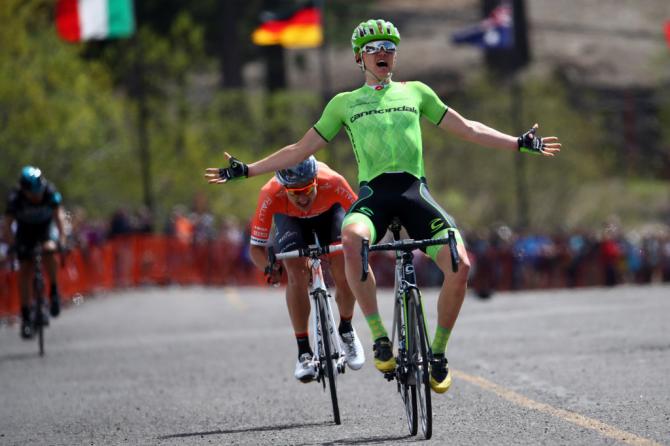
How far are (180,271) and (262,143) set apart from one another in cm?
2030

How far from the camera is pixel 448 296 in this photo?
8.77m

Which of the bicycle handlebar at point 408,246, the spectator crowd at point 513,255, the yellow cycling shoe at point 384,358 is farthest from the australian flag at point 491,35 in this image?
the bicycle handlebar at point 408,246

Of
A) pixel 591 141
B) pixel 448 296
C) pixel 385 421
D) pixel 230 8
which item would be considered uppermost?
pixel 230 8

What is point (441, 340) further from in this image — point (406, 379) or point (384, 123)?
point (384, 123)

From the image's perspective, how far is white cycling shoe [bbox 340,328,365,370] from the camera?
1018 centimetres

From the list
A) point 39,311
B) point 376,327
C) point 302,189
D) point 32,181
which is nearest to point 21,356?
point 39,311

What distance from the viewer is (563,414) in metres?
9.15

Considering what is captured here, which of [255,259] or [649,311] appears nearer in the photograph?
[255,259]

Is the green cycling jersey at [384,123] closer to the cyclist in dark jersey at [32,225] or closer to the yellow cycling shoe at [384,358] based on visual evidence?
the yellow cycling shoe at [384,358]

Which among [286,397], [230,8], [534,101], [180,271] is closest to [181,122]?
[230,8]

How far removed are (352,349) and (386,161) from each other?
1.76 metres

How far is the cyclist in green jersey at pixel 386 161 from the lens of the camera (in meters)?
8.80

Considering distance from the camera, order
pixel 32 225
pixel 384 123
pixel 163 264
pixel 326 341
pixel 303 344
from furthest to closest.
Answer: pixel 163 264
pixel 32 225
pixel 303 344
pixel 326 341
pixel 384 123

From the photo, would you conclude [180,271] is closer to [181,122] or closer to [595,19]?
[181,122]
